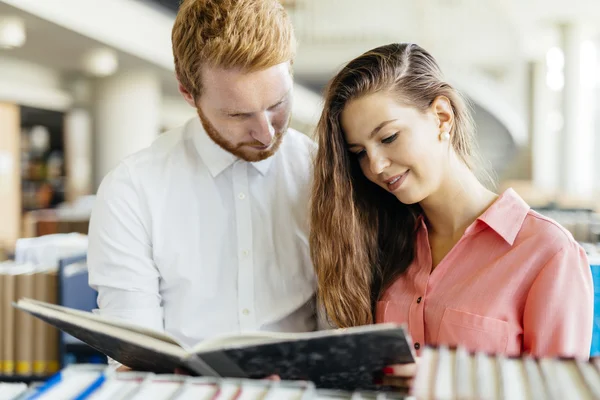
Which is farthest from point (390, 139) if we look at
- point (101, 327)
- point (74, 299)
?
point (74, 299)

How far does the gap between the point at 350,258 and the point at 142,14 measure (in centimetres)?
535

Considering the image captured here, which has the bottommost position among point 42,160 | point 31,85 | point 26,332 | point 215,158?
point 26,332

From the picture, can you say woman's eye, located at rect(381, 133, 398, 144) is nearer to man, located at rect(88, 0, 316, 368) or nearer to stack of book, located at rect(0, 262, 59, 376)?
man, located at rect(88, 0, 316, 368)

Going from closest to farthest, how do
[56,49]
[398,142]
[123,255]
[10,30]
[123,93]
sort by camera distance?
[398,142], [123,255], [10,30], [56,49], [123,93]

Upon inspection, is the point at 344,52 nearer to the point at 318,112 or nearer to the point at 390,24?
the point at 390,24

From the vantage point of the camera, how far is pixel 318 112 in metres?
1.66

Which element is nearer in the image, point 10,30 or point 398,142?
point 398,142

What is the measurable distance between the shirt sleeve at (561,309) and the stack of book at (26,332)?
2.26m

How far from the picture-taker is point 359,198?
5.54ft

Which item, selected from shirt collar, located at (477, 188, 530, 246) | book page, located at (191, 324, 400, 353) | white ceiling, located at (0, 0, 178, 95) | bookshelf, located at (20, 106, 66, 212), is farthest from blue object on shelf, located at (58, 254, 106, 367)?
bookshelf, located at (20, 106, 66, 212)

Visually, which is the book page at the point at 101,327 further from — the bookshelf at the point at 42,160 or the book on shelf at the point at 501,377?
the bookshelf at the point at 42,160

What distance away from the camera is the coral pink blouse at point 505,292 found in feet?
4.25

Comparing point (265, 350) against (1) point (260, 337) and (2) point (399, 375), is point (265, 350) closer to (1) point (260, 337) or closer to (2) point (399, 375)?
(1) point (260, 337)

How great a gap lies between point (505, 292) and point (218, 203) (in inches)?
30.5
